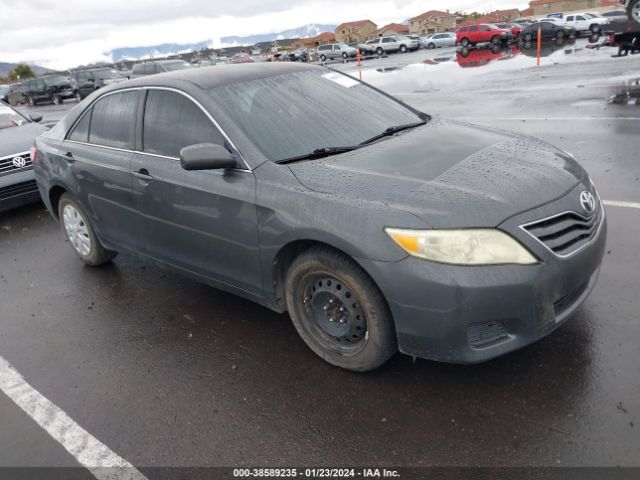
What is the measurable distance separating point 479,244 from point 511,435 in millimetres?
921

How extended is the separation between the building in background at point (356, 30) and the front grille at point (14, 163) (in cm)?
10687

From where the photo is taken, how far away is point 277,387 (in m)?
3.18

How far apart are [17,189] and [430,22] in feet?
356

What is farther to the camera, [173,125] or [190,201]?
[173,125]

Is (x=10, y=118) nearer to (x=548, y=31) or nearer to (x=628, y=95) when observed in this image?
(x=628, y=95)

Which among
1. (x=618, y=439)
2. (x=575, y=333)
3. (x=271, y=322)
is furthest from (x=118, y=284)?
(x=618, y=439)

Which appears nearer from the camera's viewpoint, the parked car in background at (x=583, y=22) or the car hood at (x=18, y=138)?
the car hood at (x=18, y=138)

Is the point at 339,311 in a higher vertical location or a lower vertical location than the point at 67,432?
higher

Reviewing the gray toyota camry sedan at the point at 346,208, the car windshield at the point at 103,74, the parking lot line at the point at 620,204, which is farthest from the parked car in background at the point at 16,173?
the car windshield at the point at 103,74

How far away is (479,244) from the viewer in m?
2.61

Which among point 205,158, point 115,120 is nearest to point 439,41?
point 115,120

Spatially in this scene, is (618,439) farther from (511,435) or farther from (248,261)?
(248,261)

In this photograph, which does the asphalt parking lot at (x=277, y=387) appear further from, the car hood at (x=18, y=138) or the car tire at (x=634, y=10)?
the car tire at (x=634, y=10)

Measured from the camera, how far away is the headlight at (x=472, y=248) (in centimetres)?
260
